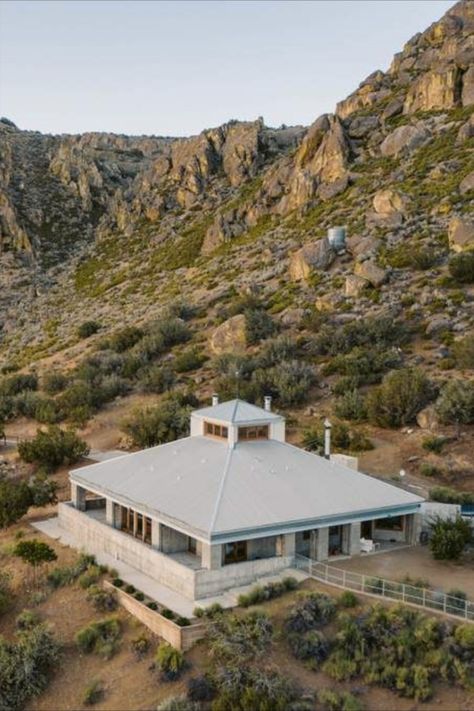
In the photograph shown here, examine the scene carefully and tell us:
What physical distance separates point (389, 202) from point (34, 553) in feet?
145

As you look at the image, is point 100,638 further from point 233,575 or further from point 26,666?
point 233,575

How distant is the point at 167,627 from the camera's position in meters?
19.1

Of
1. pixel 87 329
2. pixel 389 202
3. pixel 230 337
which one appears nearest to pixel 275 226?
pixel 389 202

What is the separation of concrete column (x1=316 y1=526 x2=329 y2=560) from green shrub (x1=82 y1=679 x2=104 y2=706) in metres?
7.95

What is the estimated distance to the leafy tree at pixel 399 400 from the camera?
1391 inches

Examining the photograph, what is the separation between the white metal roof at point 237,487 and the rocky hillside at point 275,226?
14780 mm

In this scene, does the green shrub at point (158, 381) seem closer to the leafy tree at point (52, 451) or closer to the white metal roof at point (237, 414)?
the leafy tree at point (52, 451)

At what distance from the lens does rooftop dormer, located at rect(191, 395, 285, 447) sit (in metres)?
26.4

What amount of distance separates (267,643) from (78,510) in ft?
39.6

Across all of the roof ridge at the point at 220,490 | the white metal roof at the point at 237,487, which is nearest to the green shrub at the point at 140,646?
the white metal roof at the point at 237,487

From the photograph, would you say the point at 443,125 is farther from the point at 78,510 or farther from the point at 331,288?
the point at 78,510

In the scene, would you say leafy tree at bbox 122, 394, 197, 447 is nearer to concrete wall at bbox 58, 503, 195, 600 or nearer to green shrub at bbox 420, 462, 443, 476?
concrete wall at bbox 58, 503, 195, 600

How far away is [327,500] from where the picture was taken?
2388 centimetres

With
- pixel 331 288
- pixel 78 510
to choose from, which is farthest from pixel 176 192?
pixel 78 510
